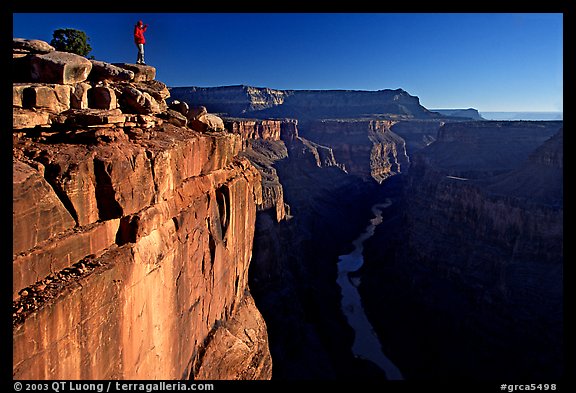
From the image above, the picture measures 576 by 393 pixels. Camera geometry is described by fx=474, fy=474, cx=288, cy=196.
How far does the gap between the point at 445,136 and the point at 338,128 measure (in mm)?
42146

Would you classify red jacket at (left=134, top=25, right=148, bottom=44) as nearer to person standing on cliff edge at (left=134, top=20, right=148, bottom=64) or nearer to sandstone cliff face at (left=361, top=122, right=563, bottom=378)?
person standing on cliff edge at (left=134, top=20, right=148, bottom=64)

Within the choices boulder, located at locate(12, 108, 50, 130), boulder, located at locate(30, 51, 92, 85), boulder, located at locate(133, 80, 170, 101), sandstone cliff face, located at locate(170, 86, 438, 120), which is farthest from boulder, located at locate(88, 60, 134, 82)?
sandstone cliff face, located at locate(170, 86, 438, 120)

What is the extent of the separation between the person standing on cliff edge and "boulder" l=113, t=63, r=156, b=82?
593 millimetres

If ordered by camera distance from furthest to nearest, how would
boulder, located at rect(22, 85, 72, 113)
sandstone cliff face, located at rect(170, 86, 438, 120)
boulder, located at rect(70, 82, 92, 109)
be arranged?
1. sandstone cliff face, located at rect(170, 86, 438, 120)
2. boulder, located at rect(70, 82, 92, 109)
3. boulder, located at rect(22, 85, 72, 113)

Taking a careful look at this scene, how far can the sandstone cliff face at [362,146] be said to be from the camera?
11800 cm

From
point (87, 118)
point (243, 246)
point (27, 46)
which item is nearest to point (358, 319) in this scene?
point (243, 246)

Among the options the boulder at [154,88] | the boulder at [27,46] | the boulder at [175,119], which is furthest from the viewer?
the boulder at [175,119]

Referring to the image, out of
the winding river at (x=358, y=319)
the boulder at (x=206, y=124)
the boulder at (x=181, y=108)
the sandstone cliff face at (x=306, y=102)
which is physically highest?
the sandstone cliff face at (x=306, y=102)

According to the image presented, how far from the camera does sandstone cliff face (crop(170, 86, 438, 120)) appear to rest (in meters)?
145

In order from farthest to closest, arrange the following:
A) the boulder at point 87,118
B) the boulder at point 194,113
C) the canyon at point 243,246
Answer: the boulder at point 194,113 → the boulder at point 87,118 → the canyon at point 243,246

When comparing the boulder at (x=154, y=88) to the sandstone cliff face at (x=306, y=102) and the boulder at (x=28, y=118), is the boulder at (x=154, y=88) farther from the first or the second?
the sandstone cliff face at (x=306, y=102)

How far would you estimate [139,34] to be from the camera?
1783cm

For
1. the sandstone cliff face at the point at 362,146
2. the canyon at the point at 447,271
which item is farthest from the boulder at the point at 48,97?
the sandstone cliff face at the point at 362,146

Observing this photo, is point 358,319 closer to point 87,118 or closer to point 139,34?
point 139,34
